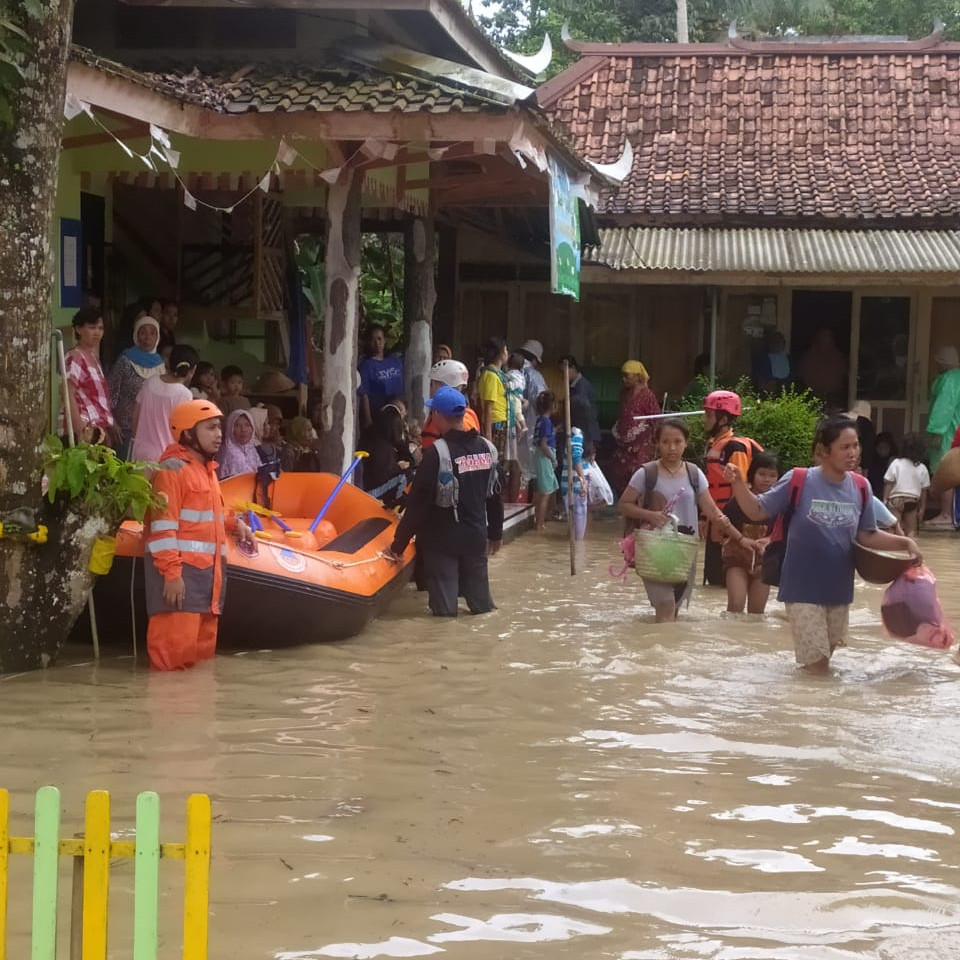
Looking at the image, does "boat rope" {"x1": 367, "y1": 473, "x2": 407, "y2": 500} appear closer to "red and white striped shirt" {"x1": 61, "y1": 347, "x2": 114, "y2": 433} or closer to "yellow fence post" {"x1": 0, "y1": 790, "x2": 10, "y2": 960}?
"red and white striped shirt" {"x1": 61, "y1": 347, "x2": 114, "y2": 433}

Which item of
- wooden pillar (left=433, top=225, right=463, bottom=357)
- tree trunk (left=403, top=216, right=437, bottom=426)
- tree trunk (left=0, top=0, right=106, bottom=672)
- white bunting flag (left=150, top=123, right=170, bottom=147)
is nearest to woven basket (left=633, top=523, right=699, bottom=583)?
tree trunk (left=0, top=0, right=106, bottom=672)

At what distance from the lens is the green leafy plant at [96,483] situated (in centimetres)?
739

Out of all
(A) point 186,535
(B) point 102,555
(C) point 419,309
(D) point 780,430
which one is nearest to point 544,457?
(C) point 419,309

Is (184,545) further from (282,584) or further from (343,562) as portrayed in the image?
(343,562)

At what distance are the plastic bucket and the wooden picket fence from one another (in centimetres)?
444

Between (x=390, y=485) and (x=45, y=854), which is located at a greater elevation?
(x=390, y=485)

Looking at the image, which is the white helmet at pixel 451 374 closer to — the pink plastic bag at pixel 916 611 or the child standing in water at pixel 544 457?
the child standing in water at pixel 544 457

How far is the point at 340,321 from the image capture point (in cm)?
1067

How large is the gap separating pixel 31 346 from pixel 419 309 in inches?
268

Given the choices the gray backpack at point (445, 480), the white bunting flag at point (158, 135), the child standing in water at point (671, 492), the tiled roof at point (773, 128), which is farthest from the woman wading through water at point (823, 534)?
the tiled roof at point (773, 128)

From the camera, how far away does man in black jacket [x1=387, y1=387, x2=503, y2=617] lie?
9.34 meters

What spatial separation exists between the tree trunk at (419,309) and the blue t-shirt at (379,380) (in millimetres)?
238

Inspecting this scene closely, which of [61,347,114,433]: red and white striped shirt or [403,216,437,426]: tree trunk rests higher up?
[403,216,437,426]: tree trunk

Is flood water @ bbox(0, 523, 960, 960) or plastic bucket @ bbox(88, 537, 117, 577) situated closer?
flood water @ bbox(0, 523, 960, 960)
